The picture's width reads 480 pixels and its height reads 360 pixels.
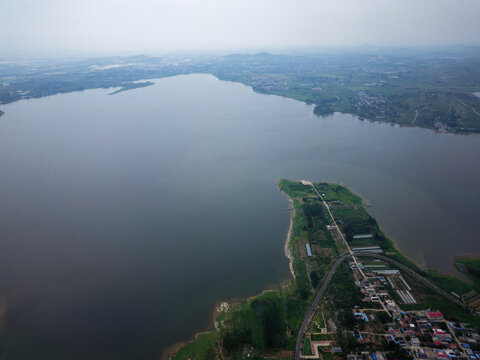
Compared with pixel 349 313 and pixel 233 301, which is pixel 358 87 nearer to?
pixel 349 313

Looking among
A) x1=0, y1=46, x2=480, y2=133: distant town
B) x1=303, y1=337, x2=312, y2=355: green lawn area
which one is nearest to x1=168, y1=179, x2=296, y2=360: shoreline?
x1=303, y1=337, x2=312, y2=355: green lawn area

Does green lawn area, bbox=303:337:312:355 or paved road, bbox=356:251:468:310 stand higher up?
paved road, bbox=356:251:468:310

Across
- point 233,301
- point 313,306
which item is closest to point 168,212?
point 233,301

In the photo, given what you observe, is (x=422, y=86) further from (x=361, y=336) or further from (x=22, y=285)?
(x=22, y=285)

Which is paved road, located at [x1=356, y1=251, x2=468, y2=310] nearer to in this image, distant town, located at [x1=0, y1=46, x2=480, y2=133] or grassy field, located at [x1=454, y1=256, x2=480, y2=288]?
grassy field, located at [x1=454, y1=256, x2=480, y2=288]

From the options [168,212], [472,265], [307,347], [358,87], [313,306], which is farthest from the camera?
[358,87]

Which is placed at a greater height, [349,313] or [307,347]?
[349,313]

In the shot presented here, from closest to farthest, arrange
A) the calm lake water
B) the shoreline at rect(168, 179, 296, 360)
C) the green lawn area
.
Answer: the green lawn area → the shoreline at rect(168, 179, 296, 360) → the calm lake water
